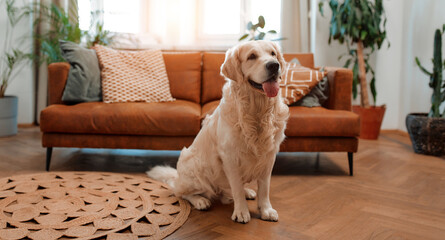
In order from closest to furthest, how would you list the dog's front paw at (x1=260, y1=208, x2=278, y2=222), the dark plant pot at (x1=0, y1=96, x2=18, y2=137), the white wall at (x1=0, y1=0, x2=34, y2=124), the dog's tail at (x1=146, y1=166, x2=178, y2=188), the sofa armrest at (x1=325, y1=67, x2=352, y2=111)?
the dog's front paw at (x1=260, y1=208, x2=278, y2=222), the dog's tail at (x1=146, y1=166, x2=178, y2=188), the sofa armrest at (x1=325, y1=67, x2=352, y2=111), the dark plant pot at (x1=0, y1=96, x2=18, y2=137), the white wall at (x1=0, y1=0, x2=34, y2=124)

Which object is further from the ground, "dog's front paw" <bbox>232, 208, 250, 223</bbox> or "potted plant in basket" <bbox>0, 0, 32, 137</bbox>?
"potted plant in basket" <bbox>0, 0, 32, 137</bbox>

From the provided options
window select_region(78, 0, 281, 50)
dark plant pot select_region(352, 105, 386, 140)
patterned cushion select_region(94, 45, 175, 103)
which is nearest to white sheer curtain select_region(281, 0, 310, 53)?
window select_region(78, 0, 281, 50)

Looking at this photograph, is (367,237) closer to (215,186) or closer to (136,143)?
(215,186)

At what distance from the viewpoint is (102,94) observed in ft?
10.6

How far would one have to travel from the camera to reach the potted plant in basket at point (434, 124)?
3539 mm

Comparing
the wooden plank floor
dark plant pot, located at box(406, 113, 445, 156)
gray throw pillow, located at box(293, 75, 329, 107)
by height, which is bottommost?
the wooden plank floor

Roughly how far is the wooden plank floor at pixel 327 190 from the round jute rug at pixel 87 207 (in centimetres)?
17

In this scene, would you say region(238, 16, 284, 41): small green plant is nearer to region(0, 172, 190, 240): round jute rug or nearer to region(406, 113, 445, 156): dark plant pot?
region(406, 113, 445, 156): dark plant pot

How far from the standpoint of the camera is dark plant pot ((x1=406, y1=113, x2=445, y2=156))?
3531mm

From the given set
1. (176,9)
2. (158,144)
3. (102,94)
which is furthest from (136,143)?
(176,9)

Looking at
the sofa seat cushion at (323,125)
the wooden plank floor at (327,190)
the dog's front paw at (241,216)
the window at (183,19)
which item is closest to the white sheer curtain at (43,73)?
the window at (183,19)

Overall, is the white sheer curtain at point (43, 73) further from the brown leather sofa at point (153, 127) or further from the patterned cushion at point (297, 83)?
the patterned cushion at point (297, 83)

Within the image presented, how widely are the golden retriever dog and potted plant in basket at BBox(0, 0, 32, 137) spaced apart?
3.00 m

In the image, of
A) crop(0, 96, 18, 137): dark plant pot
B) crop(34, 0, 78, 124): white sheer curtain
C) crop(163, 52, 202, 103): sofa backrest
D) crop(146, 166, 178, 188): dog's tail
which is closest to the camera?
crop(146, 166, 178, 188): dog's tail
